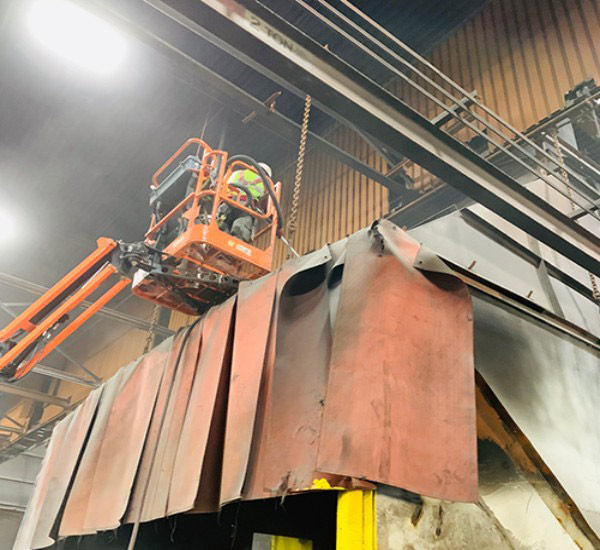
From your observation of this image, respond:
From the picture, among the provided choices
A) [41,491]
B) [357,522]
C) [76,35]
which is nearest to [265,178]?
[41,491]

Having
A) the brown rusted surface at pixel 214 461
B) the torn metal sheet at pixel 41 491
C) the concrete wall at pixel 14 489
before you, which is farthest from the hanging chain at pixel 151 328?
the concrete wall at pixel 14 489

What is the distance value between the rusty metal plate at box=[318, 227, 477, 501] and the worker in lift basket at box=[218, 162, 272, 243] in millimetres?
3013

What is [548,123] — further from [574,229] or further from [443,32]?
[443,32]

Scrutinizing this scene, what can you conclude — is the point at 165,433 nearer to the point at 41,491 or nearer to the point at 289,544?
the point at 289,544

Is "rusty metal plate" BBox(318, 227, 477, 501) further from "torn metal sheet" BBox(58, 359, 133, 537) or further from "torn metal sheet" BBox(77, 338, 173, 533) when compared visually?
"torn metal sheet" BBox(58, 359, 133, 537)

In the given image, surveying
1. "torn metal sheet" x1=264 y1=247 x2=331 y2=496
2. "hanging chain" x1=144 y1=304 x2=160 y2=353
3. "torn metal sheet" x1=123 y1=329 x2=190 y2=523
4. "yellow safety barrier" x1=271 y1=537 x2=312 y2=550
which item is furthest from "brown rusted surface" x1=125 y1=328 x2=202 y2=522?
"hanging chain" x1=144 y1=304 x2=160 y2=353

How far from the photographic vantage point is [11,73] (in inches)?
356

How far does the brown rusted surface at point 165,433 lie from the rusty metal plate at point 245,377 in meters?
0.56

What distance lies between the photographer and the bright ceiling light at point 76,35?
7438 millimetres

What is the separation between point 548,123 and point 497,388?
14.1ft

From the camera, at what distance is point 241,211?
5.66 meters

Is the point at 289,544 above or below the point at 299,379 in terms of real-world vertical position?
below

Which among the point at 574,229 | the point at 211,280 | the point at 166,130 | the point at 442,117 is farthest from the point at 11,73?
the point at 574,229

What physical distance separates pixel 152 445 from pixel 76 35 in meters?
6.93
